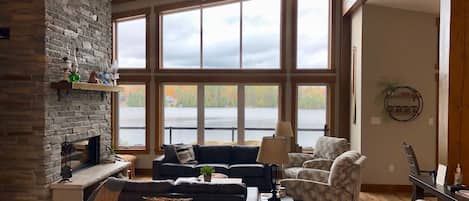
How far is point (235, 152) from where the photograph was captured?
27.5 ft

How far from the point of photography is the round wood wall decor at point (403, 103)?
7.74 metres

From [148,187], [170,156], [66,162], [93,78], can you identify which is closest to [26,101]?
[66,162]

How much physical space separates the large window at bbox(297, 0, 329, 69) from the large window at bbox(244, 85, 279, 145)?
0.86 meters

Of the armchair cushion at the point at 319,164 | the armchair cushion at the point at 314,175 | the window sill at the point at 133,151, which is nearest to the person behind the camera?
the armchair cushion at the point at 314,175

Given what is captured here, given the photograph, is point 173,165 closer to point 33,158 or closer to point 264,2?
point 33,158

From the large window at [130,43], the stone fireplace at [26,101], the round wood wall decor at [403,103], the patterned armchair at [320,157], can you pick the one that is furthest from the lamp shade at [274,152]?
the large window at [130,43]

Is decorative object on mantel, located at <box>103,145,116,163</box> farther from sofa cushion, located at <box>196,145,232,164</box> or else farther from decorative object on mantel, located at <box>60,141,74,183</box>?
sofa cushion, located at <box>196,145,232,164</box>

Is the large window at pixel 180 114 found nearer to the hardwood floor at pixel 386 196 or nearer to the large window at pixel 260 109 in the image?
the large window at pixel 260 109

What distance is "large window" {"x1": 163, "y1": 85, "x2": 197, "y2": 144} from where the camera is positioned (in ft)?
31.7

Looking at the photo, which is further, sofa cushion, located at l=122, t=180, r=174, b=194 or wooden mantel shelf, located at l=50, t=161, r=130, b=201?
wooden mantel shelf, located at l=50, t=161, r=130, b=201

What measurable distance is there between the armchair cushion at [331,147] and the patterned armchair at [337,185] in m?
1.50

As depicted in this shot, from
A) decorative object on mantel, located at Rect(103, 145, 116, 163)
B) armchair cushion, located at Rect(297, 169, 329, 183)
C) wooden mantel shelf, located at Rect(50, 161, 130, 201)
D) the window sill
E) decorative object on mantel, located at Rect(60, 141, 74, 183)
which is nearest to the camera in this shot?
wooden mantel shelf, located at Rect(50, 161, 130, 201)

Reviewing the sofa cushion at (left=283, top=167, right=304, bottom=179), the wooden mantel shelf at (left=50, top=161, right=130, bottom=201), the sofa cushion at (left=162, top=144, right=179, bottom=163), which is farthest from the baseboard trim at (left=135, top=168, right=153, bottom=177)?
the sofa cushion at (left=283, top=167, right=304, bottom=179)

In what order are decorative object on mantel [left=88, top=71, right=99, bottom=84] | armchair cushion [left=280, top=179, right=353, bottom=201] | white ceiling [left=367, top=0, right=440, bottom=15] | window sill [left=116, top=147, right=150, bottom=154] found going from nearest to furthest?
armchair cushion [left=280, top=179, right=353, bottom=201] < decorative object on mantel [left=88, top=71, right=99, bottom=84] < white ceiling [left=367, top=0, right=440, bottom=15] < window sill [left=116, top=147, right=150, bottom=154]
